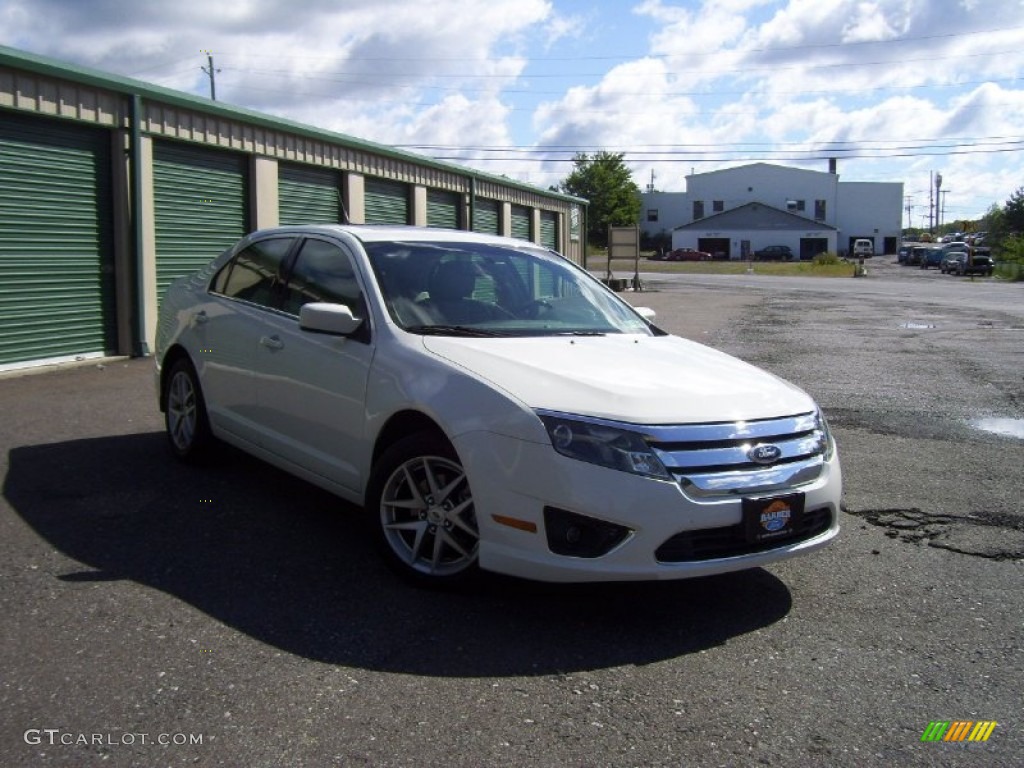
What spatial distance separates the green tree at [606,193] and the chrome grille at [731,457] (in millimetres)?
96845

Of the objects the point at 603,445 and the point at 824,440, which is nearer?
the point at 603,445

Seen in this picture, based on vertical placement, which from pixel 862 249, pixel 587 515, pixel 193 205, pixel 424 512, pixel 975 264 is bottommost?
pixel 424 512

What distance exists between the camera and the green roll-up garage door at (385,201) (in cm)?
1848

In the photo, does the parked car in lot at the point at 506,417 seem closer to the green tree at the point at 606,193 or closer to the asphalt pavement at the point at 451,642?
the asphalt pavement at the point at 451,642

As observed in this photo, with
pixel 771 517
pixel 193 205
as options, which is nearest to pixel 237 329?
pixel 771 517

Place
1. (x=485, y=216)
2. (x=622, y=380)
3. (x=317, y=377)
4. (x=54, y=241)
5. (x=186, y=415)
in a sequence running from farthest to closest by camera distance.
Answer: (x=485, y=216) → (x=54, y=241) → (x=186, y=415) → (x=317, y=377) → (x=622, y=380)

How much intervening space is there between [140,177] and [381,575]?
926cm

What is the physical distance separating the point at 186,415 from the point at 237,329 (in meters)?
0.98

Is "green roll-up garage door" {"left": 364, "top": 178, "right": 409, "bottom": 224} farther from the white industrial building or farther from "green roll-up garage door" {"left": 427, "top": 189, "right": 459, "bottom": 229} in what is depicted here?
the white industrial building

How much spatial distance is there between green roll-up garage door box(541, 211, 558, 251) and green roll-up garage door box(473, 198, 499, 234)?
14.8 ft

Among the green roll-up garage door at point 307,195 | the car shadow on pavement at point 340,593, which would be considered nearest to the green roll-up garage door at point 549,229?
the green roll-up garage door at point 307,195

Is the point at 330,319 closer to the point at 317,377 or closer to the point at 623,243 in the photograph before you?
the point at 317,377

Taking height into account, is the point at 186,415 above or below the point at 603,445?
below

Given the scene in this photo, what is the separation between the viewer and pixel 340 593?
4.39m
